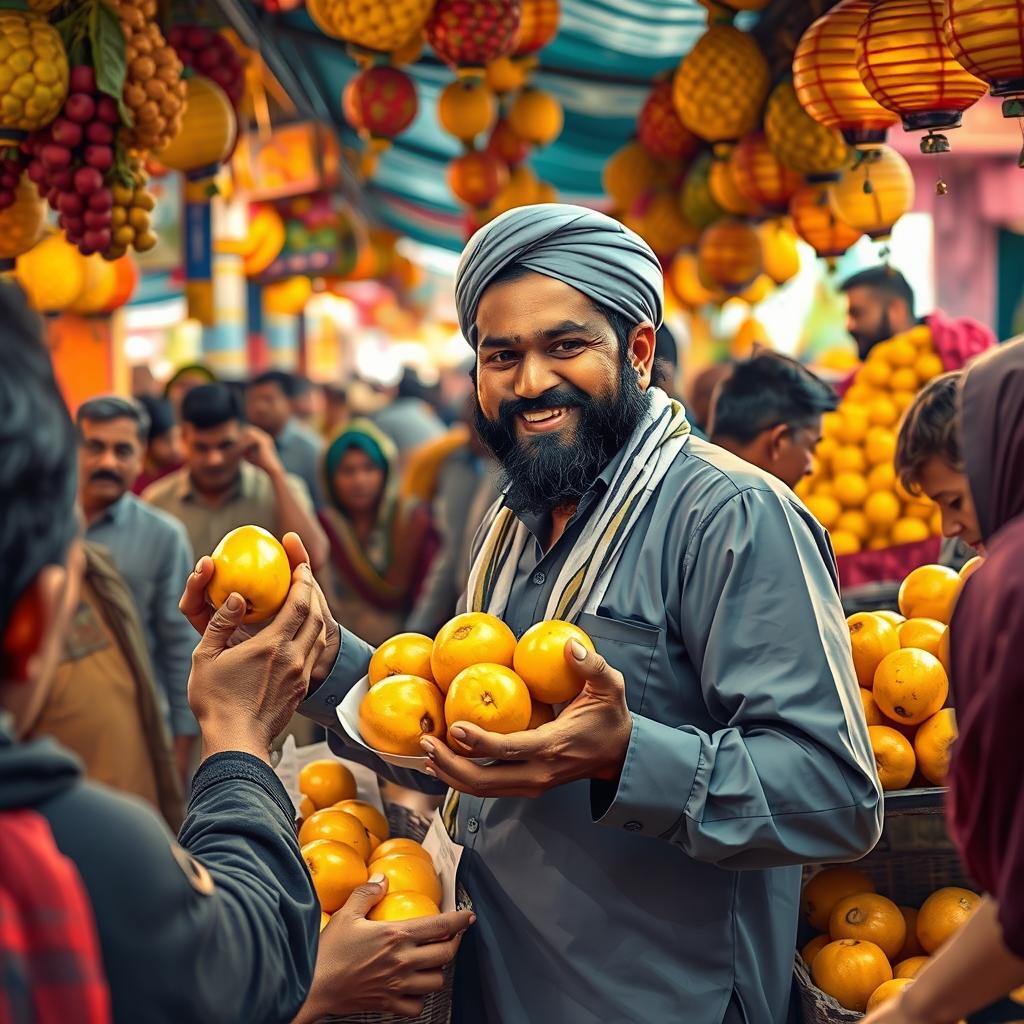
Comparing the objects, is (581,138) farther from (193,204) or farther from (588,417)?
(588,417)

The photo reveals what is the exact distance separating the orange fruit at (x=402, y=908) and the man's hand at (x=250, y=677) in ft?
1.45

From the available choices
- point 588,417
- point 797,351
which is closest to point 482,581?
point 588,417

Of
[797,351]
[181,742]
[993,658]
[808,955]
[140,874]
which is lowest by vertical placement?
[797,351]

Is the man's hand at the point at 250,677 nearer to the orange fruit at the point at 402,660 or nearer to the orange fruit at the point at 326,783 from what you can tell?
the orange fruit at the point at 402,660

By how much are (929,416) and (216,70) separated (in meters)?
3.08

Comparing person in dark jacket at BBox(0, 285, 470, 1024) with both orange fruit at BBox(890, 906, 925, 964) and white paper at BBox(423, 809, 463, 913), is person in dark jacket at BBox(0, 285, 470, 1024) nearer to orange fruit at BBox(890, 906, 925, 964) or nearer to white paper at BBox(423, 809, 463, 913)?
white paper at BBox(423, 809, 463, 913)

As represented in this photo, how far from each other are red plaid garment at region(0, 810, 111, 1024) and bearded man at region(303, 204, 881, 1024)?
82cm

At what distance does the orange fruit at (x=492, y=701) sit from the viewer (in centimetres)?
212

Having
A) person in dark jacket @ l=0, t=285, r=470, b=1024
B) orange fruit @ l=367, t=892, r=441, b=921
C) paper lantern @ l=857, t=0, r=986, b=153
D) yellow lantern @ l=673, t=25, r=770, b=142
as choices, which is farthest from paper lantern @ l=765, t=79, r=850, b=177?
person in dark jacket @ l=0, t=285, r=470, b=1024

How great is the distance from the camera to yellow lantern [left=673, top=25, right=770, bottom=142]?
16.0ft

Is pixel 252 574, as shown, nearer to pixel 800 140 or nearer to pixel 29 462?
pixel 29 462

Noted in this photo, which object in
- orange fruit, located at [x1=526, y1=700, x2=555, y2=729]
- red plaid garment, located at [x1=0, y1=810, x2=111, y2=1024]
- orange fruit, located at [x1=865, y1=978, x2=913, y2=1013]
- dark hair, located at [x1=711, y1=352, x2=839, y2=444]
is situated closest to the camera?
red plaid garment, located at [x1=0, y1=810, x2=111, y2=1024]

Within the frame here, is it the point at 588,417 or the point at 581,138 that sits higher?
the point at 588,417

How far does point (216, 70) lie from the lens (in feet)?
16.6
